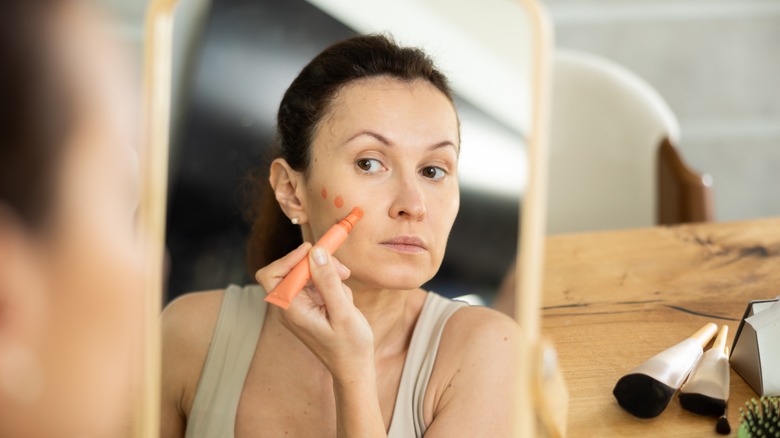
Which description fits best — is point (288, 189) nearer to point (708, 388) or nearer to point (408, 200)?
point (408, 200)

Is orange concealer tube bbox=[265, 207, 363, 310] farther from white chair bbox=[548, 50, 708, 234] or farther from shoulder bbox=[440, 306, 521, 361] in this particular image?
white chair bbox=[548, 50, 708, 234]

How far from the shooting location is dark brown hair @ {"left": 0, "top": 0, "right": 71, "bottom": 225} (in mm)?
418

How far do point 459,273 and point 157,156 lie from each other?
20 cm

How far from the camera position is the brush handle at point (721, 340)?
2.24 ft

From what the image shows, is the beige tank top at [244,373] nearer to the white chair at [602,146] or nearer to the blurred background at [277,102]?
the blurred background at [277,102]

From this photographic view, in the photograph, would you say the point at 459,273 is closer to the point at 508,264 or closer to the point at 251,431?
the point at 508,264

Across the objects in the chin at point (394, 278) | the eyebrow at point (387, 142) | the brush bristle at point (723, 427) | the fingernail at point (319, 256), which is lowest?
the brush bristle at point (723, 427)

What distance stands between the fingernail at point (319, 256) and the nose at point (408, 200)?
50 mm

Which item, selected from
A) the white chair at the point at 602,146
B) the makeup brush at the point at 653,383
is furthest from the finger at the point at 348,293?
the white chair at the point at 602,146

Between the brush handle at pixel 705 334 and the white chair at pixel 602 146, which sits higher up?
the white chair at pixel 602 146

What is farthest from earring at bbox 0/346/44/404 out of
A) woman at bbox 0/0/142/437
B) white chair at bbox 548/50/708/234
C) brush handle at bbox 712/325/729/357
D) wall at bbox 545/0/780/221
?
wall at bbox 545/0/780/221

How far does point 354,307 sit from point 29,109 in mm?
220

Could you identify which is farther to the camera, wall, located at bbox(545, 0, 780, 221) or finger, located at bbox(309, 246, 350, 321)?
wall, located at bbox(545, 0, 780, 221)

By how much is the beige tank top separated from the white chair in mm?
703
